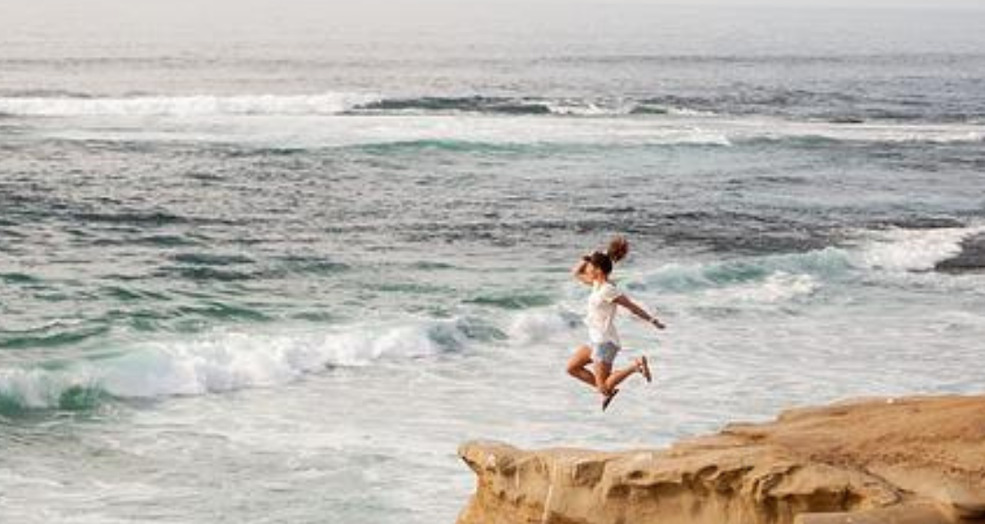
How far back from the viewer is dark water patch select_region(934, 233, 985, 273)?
29.6 meters

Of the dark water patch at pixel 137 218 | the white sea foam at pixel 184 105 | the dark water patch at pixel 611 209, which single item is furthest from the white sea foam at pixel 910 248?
the white sea foam at pixel 184 105

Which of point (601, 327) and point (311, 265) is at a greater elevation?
point (601, 327)

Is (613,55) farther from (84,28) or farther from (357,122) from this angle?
(357,122)

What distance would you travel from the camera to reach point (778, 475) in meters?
9.43

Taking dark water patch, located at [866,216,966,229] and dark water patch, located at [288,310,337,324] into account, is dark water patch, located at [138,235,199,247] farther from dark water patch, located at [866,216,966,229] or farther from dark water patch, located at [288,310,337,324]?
dark water patch, located at [866,216,966,229]

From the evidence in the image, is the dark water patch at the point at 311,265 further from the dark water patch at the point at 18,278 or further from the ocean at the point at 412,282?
the dark water patch at the point at 18,278

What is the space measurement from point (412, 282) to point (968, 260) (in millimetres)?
10237

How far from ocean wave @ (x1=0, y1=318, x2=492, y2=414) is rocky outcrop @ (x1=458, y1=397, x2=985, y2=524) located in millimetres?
9425

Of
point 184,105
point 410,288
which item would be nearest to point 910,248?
point 410,288

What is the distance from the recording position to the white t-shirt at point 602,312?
12906mm

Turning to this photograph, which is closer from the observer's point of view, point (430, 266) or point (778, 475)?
point (778, 475)

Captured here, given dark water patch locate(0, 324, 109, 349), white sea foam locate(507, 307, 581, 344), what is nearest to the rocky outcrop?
dark water patch locate(0, 324, 109, 349)

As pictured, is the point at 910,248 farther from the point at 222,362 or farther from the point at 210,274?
the point at 222,362

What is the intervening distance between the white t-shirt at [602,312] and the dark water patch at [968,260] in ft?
57.6
